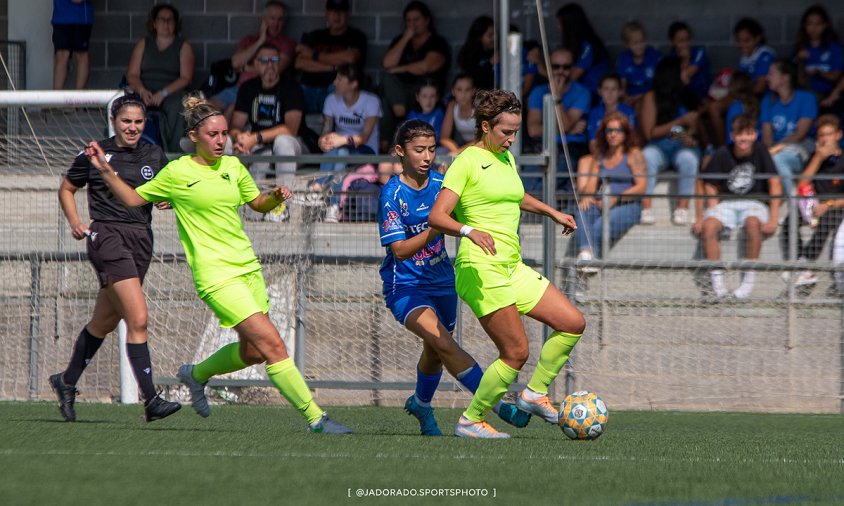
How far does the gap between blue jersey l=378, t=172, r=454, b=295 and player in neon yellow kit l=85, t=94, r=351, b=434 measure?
2.14 ft

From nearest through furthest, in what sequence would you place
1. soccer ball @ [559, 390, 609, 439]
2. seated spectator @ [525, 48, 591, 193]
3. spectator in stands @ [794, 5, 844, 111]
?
soccer ball @ [559, 390, 609, 439] → seated spectator @ [525, 48, 591, 193] → spectator in stands @ [794, 5, 844, 111]

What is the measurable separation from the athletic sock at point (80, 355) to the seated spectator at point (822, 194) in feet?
18.2

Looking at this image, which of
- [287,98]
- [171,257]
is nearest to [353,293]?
[171,257]

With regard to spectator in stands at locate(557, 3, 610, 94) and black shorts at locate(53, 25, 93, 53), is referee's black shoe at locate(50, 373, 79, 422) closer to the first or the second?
black shorts at locate(53, 25, 93, 53)

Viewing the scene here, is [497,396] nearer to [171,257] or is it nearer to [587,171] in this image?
[171,257]

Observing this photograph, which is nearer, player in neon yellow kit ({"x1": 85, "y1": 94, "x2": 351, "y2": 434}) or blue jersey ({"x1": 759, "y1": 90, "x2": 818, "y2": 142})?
player in neon yellow kit ({"x1": 85, "y1": 94, "x2": 351, "y2": 434})

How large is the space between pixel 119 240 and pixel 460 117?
6.14 m

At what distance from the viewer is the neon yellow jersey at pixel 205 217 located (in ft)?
23.3

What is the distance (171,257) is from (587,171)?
4.42 meters

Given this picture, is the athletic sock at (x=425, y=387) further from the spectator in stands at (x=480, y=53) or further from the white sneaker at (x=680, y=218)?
the spectator in stands at (x=480, y=53)

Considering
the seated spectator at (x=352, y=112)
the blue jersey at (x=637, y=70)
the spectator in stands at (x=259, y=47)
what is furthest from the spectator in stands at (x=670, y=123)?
the spectator in stands at (x=259, y=47)

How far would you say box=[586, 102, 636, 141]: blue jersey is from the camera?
1349 cm

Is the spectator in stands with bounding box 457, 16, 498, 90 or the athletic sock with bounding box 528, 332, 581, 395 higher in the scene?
the spectator in stands with bounding box 457, 16, 498, 90

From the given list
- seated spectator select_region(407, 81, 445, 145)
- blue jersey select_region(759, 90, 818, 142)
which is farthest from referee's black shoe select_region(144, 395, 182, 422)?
blue jersey select_region(759, 90, 818, 142)
